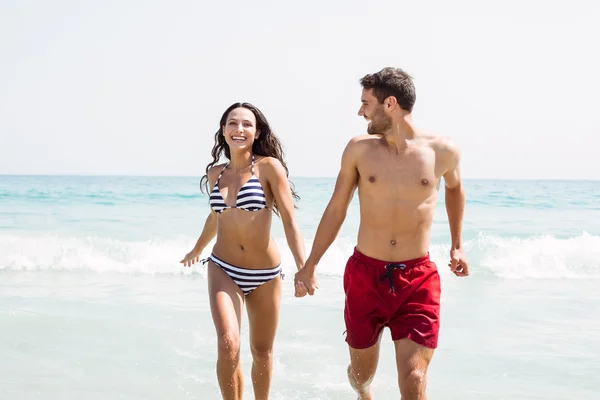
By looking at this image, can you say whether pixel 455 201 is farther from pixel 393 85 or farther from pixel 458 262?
pixel 393 85

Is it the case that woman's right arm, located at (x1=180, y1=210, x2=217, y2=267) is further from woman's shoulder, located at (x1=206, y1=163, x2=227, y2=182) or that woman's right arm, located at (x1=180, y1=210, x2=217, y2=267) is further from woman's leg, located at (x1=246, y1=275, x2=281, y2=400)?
woman's leg, located at (x1=246, y1=275, x2=281, y2=400)

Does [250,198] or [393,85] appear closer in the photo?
[393,85]

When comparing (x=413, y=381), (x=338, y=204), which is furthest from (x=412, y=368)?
(x=338, y=204)

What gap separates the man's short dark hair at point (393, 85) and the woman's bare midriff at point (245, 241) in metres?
1.16

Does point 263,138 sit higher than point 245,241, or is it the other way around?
point 263,138

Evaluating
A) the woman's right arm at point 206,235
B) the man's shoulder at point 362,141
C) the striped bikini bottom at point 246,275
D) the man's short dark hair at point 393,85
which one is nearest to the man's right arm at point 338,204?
the man's shoulder at point 362,141

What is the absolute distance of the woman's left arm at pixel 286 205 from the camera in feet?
15.2

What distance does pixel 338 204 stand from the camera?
4227 mm

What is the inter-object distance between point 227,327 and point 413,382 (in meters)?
1.13

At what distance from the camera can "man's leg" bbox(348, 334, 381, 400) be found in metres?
4.23

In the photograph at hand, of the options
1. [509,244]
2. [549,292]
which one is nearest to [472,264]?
[509,244]

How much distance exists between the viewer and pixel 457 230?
14.5 feet

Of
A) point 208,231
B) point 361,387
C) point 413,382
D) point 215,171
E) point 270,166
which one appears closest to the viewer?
point 413,382

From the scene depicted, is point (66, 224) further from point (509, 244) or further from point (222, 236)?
point (222, 236)
